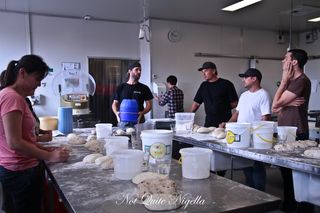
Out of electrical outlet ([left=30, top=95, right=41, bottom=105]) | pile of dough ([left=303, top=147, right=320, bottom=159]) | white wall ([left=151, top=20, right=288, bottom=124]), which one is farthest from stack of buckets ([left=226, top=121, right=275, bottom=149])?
electrical outlet ([left=30, top=95, right=41, bottom=105])

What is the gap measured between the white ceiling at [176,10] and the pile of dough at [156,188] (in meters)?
3.84

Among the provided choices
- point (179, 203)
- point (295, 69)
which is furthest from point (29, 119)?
point (295, 69)

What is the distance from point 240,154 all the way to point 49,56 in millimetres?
4179

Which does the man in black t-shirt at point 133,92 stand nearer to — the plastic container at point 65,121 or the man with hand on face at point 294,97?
the plastic container at point 65,121

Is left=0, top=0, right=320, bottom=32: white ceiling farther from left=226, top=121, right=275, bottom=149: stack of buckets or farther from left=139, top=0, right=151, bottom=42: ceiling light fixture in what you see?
left=226, top=121, right=275, bottom=149: stack of buckets

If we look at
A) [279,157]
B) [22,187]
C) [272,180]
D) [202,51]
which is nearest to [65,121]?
[22,187]

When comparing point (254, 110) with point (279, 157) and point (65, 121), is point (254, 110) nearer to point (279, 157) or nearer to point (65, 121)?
point (279, 157)

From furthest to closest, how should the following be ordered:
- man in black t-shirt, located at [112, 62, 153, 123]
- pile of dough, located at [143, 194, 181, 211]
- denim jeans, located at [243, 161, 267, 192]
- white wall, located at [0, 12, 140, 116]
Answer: white wall, located at [0, 12, 140, 116], man in black t-shirt, located at [112, 62, 153, 123], denim jeans, located at [243, 161, 267, 192], pile of dough, located at [143, 194, 181, 211]

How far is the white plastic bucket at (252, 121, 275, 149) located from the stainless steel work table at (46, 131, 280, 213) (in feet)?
2.27

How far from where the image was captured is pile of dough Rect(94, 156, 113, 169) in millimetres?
1474

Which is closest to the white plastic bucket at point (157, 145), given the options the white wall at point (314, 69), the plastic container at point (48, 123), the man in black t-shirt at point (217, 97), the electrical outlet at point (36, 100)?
the plastic container at point (48, 123)

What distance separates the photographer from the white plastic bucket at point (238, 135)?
6.24 feet

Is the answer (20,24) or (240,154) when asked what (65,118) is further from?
(20,24)

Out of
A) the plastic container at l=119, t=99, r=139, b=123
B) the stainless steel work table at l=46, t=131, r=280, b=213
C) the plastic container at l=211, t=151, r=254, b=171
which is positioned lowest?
the plastic container at l=211, t=151, r=254, b=171
